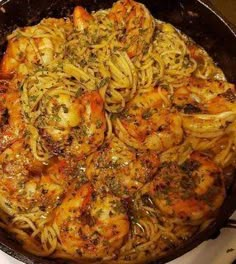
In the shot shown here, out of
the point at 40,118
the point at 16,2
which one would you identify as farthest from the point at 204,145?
the point at 16,2

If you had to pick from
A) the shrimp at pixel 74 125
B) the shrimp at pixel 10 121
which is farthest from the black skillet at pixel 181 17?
the shrimp at pixel 74 125

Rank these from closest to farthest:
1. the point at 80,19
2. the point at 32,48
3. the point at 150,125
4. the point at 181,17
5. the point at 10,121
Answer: the point at 150,125 < the point at 10,121 < the point at 32,48 < the point at 80,19 < the point at 181,17

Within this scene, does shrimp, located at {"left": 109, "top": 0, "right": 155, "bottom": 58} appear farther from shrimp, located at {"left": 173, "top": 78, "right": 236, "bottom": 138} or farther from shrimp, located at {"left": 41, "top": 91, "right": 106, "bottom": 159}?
shrimp, located at {"left": 41, "top": 91, "right": 106, "bottom": 159}

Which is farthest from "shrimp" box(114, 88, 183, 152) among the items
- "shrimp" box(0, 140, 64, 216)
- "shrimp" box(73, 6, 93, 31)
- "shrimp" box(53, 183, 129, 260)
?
"shrimp" box(73, 6, 93, 31)

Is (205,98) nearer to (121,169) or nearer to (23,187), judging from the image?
(121,169)

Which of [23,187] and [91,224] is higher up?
[91,224]

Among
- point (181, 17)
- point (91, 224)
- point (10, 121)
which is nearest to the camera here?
point (91, 224)

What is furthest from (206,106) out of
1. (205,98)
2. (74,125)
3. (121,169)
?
(74,125)
